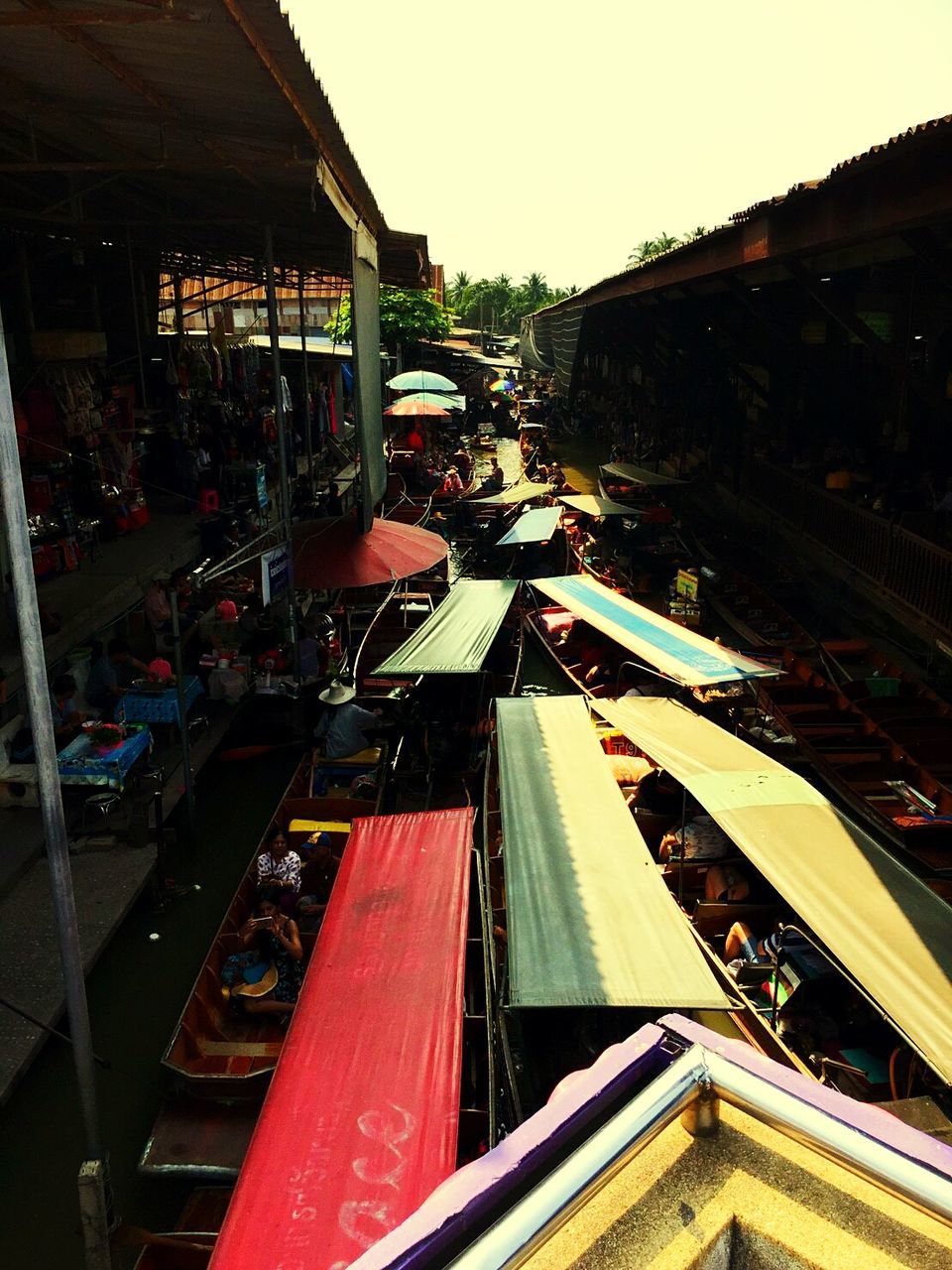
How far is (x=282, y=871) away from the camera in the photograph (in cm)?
828

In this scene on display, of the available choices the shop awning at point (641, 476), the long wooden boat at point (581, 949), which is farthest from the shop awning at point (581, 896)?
the shop awning at point (641, 476)

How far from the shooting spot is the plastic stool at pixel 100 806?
9086 millimetres

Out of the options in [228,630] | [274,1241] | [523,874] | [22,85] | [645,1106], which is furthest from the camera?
[228,630]

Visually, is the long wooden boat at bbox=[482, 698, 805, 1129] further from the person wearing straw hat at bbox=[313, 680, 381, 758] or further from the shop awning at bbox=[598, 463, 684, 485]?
the shop awning at bbox=[598, 463, 684, 485]

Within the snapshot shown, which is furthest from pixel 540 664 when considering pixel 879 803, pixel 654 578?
pixel 879 803

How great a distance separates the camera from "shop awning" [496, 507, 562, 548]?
58.8 feet

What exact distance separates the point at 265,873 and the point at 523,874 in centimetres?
271

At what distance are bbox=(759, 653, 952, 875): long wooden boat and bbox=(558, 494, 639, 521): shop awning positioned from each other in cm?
790

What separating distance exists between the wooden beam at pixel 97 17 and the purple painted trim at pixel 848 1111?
15.8ft

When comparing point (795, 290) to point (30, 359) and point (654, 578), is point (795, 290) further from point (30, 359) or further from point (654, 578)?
point (30, 359)

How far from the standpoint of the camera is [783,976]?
6.57 m

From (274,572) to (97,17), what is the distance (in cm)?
646

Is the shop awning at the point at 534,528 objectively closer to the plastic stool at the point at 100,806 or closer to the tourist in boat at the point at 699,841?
the tourist in boat at the point at 699,841

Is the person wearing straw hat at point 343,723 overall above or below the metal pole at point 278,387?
below
